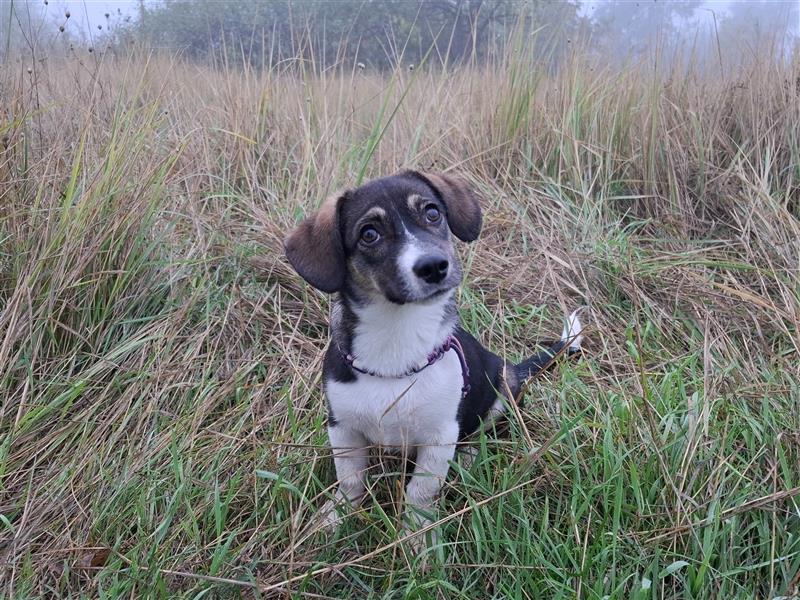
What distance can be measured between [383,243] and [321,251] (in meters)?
0.23

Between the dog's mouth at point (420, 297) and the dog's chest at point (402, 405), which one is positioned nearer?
the dog's mouth at point (420, 297)

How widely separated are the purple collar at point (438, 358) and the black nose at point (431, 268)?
1.07 ft

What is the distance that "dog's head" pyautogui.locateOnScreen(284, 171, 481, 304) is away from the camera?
2.15m

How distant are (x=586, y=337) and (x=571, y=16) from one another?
112 inches

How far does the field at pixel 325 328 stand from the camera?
6.90ft

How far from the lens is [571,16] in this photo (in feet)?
16.5

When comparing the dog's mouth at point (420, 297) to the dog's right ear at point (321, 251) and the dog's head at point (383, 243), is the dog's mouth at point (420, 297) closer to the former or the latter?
the dog's head at point (383, 243)

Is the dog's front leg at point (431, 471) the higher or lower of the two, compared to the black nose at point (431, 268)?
lower

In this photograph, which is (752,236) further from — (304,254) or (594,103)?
(304,254)

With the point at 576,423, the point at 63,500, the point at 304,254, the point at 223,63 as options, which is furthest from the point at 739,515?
the point at 223,63

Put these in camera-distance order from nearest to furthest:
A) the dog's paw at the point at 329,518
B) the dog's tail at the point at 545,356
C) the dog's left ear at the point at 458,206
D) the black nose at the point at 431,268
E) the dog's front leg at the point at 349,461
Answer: the black nose at the point at 431,268 → the dog's paw at the point at 329,518 → the dog's front leg at the point at 349,461 → the dog's left ear at the point at 458,206 → the dog's tail at the point at 545,356

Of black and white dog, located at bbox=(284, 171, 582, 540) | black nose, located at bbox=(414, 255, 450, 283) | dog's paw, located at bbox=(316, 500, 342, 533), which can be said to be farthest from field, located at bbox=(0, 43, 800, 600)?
black nose, located at bbox=(414, 255, 450, 283)

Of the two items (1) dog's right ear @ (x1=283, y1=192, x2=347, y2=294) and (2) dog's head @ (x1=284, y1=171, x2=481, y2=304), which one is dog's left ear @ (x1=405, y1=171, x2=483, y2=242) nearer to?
(2) dog's head @ (x1=284, y1=171, x2=481, y2=304)

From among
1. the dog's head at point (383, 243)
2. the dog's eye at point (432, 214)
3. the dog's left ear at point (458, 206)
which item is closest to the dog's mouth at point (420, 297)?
the dog's head at point (383, 243)
